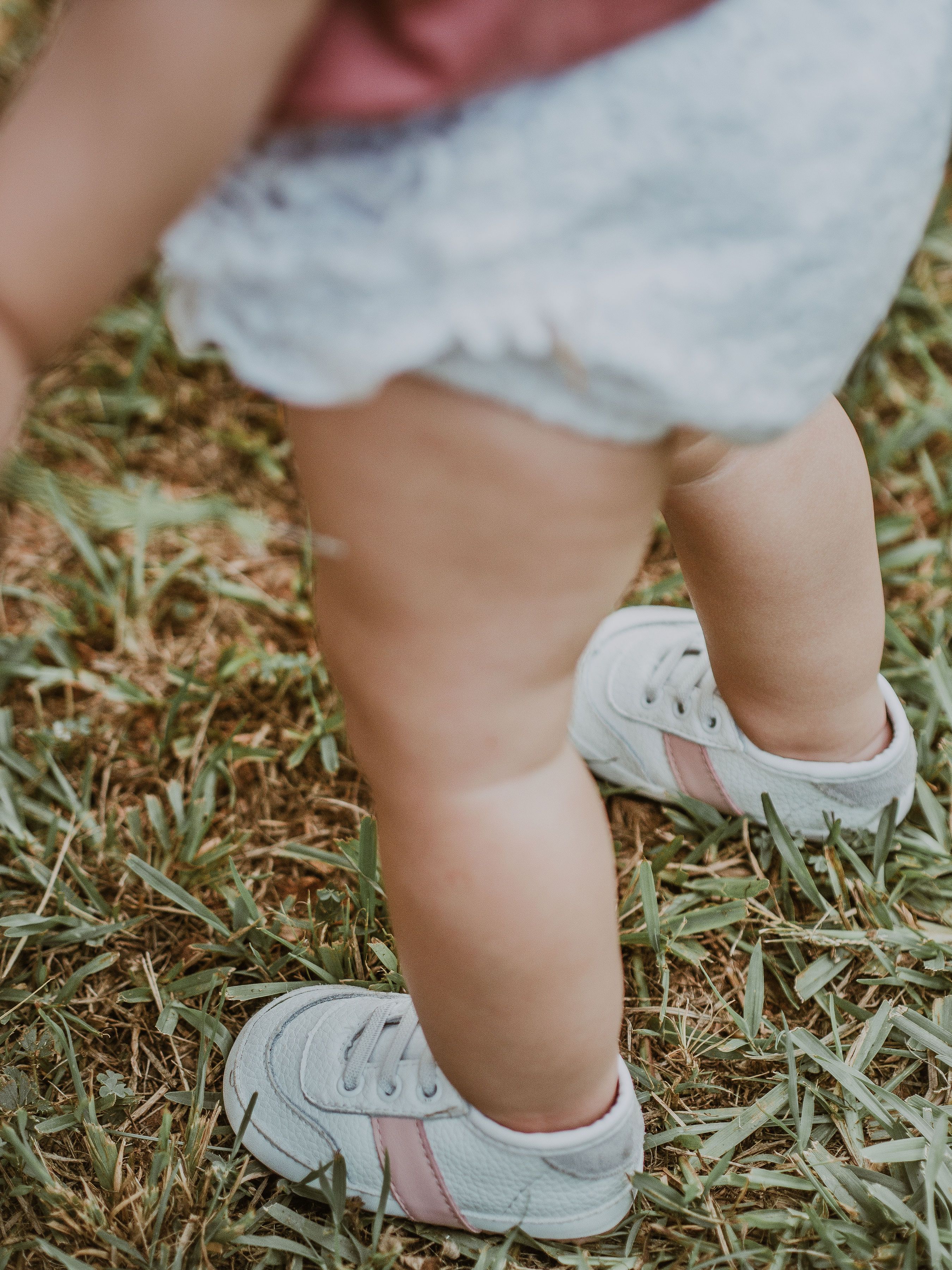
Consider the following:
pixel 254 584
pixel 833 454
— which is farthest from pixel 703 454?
pixel 254 584

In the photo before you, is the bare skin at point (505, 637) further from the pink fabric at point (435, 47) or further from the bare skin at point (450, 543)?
the pink fabric at point (435, 47)

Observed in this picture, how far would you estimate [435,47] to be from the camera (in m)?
0.42

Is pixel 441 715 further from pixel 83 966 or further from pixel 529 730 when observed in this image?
pixel 83 966

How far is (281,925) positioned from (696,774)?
1.40 feet

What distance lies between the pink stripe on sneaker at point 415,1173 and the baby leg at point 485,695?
81 mm

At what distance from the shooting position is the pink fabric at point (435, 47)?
42 cm

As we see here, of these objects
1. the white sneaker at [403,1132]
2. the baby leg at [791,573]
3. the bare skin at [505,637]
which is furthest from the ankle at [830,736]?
the white sneaker at [403,1132]

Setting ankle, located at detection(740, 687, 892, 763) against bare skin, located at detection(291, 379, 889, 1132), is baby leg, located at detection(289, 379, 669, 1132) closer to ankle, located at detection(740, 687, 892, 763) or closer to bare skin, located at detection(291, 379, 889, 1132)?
bare skin, located at detection(291, 379, 889, 1132)

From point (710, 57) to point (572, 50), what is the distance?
0.06 m

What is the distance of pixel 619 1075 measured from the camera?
0.79 metres

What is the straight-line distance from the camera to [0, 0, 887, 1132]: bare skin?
0.40m

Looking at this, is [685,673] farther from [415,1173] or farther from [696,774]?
[415,1173]

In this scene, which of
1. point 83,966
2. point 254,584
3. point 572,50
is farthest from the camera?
point 254,584

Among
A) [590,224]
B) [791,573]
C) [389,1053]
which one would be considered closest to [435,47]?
[590,224]
